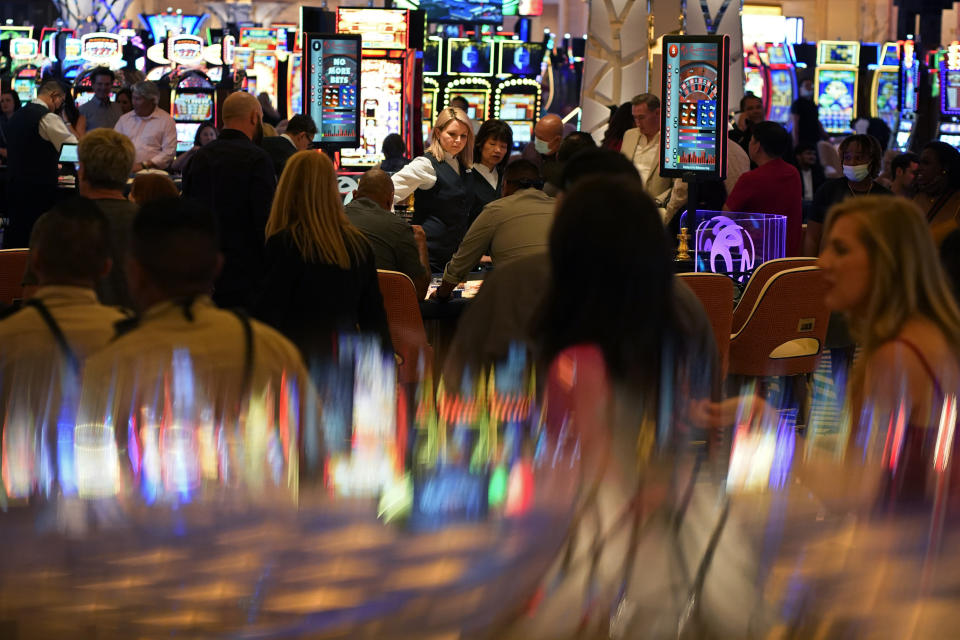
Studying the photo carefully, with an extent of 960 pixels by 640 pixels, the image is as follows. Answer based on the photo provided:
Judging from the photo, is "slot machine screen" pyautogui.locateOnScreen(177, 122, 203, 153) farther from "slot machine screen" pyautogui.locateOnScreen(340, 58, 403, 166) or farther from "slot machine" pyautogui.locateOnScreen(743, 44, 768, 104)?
"slot machine" pyautogui.locateOnScreen(743, 44, 768, 104)

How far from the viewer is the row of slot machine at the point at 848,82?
54.9 feet

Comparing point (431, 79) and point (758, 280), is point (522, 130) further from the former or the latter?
point (758, 280)

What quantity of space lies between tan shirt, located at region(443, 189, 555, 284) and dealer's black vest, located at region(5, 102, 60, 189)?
5.60m

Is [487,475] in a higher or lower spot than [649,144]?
lower

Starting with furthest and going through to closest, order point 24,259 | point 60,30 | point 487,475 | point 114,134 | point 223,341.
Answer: point 60,30 → point 24,259 → point 114,134 → point 223,341 → point 487,475

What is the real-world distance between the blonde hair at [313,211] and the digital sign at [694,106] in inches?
129

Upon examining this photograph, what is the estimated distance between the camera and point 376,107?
31.8ft

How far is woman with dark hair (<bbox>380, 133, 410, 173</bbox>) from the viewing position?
388 inches

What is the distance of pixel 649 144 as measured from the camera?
741 centimetres

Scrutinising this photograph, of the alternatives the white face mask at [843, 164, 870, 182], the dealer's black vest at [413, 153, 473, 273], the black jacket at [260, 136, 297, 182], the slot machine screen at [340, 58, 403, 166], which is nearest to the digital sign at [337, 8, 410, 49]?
the slot machine screen at [340, 58, 403, 166]

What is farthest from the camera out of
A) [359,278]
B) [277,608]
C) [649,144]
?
[649,144]

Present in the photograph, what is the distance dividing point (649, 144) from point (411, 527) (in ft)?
19.3

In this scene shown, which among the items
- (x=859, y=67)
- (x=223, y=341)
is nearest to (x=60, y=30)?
(x=859, y=67)

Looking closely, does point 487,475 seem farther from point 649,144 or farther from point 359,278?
point 649,144
